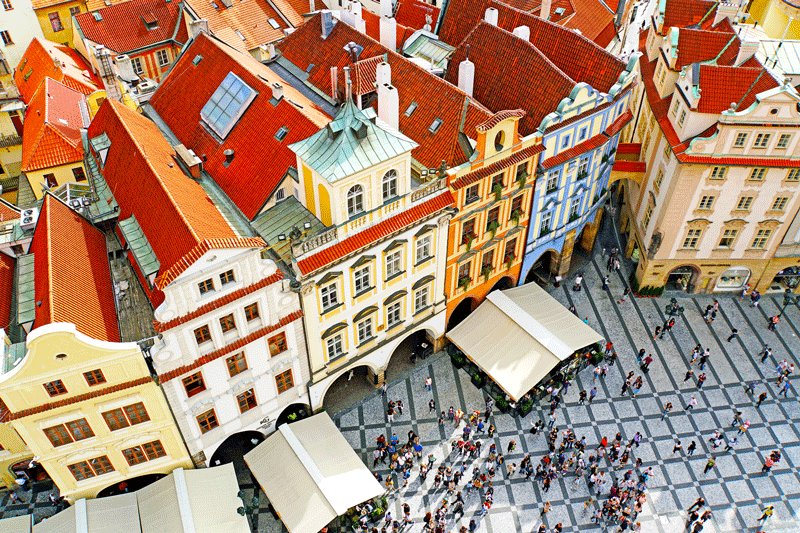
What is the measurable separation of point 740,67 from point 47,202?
47.5 meters

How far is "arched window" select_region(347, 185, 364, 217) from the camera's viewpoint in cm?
3625

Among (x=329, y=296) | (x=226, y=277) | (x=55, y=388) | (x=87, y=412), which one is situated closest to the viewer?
(x=55, y=388)

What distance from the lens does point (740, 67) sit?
46969 mm

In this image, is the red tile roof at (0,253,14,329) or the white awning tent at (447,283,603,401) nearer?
the red tile roof at (0,253,14,329)

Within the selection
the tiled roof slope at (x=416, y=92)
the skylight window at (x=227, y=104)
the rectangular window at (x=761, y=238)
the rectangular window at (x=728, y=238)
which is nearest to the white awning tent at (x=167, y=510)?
the skylight window at (x=227, y=104)

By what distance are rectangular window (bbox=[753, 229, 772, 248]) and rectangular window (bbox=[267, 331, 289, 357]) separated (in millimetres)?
37571

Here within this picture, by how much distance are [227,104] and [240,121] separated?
1.89 m

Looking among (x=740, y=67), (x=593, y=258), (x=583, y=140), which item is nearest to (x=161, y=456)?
(x=583, y=140)

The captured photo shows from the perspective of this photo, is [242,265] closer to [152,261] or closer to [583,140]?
[152,261]

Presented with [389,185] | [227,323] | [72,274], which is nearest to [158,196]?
[72,274]

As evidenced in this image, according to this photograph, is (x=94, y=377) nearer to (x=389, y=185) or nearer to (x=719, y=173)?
(x=389, y=185)

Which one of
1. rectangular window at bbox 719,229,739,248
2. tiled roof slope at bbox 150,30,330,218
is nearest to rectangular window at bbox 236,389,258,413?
tiled roof slope at bbox 150,30,330,218

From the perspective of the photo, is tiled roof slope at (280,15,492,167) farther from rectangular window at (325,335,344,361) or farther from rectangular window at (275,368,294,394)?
rectangular window at (275,368,294,394)

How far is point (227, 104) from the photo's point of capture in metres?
44.4
